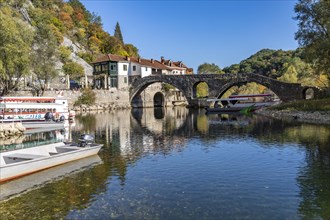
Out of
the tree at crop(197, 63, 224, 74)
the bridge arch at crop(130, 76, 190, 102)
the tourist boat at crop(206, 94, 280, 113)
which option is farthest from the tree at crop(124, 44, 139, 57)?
the tourist boat at crop(206, 94, 280, 113)

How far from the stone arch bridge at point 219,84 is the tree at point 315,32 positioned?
52.9ft

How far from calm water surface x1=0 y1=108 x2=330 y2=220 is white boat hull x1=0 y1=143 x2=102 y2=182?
0.48 m

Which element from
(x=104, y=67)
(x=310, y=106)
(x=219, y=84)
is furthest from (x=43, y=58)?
(x=310, y=106)

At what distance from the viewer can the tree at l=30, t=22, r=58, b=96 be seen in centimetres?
7000

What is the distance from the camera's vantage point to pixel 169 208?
48.8 feet

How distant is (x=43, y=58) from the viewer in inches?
2803

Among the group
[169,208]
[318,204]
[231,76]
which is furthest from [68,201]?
[231,76]

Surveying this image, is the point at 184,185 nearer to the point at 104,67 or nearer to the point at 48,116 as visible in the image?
the point at 48,116

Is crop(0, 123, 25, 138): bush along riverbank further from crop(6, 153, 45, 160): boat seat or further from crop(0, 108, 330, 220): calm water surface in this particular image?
crop(6, 153, 45, 160): boat seat

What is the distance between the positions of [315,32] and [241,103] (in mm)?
29301

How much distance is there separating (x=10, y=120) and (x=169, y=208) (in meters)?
37.2

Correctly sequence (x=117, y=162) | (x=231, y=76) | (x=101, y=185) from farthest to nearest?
(x=231, y=76)
(x=117, y=162)
(x=101, y=185)

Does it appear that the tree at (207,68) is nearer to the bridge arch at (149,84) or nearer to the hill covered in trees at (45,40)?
the hill covered in trees at (45,40)

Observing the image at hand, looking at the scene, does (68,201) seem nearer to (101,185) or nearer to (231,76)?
(101,185)
